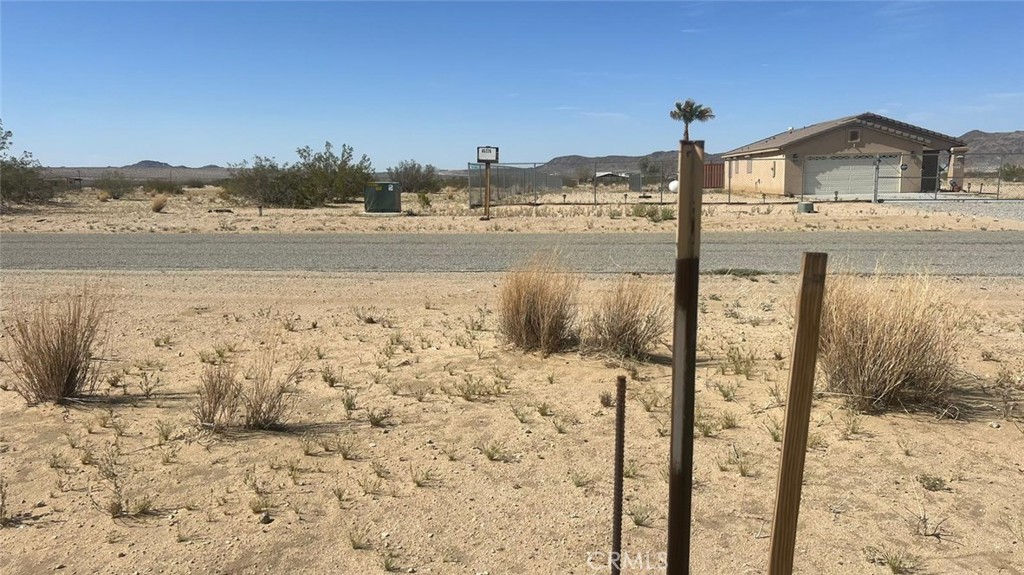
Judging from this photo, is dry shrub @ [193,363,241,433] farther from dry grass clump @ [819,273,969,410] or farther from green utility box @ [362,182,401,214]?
green utility box @ [362,182,401,214]

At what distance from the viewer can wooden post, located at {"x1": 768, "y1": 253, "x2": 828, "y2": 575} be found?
2.54 meters

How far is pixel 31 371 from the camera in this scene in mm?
6172

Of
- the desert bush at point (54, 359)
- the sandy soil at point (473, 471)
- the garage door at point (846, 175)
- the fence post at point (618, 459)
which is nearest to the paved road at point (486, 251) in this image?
the sandy soil at point (473, 471)

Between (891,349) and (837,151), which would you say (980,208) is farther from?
(891,349)

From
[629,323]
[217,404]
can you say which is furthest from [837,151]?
[217,404]

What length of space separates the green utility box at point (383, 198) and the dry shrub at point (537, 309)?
87.2 feet

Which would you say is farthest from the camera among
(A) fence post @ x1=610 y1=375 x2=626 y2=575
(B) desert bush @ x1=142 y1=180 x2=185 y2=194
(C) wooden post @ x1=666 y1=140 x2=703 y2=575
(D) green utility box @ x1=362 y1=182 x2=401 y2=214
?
(B) desert bush @ x1=142 y1=180 x2=185 y2=194

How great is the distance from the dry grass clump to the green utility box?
2892 centimetres

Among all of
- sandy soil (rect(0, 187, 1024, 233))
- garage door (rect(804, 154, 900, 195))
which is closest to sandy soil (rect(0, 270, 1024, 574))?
sandy soil (rect(0, 187, 1024, 233))

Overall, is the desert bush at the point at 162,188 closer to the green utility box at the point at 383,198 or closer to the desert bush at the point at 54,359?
the green utility box at the point at 383,198

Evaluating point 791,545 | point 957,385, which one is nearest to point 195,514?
point 791,545

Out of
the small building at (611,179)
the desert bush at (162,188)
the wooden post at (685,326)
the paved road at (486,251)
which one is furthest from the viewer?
the small building at (611,179)

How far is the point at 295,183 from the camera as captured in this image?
41438mm

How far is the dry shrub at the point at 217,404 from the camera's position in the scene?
219 inches
